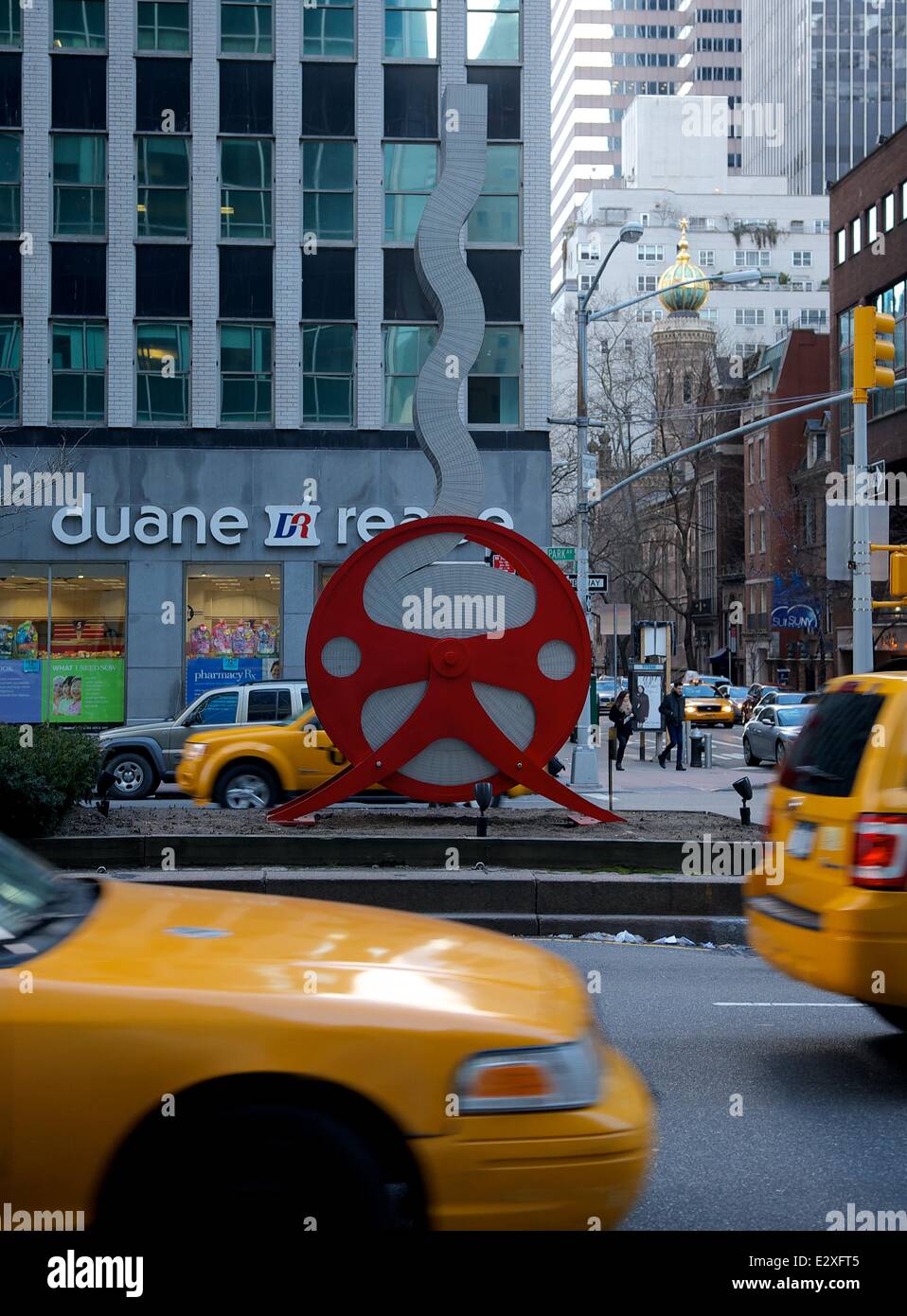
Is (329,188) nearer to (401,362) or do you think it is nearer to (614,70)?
(401,362)

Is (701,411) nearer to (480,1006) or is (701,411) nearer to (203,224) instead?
(203,224)

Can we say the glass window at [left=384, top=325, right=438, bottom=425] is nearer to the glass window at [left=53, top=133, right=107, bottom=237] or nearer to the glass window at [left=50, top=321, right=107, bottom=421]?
the glass window at [left=50, top=321, right=107, bottom=421]

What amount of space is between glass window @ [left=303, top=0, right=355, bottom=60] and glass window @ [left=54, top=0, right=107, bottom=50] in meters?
4.56

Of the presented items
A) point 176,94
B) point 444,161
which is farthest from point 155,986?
point 176,94

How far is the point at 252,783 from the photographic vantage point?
1864cm

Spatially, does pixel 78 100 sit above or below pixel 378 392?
above

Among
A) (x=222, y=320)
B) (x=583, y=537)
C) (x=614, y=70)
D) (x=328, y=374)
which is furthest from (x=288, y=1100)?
(x=614, y=70)

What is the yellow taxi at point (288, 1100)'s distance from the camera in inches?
142

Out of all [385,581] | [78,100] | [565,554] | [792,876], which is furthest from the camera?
[78,100]

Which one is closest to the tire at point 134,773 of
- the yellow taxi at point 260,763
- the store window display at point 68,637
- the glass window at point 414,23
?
the yellow taxi at point 260,763

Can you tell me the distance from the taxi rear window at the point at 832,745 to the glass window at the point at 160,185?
2871 cm

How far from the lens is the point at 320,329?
110ft

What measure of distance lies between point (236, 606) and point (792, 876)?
27.0m

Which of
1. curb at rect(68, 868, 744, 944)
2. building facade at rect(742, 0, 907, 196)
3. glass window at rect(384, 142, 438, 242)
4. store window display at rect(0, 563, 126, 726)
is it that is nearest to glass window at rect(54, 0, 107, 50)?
glass window at rect(384, 142, 438, 242)
